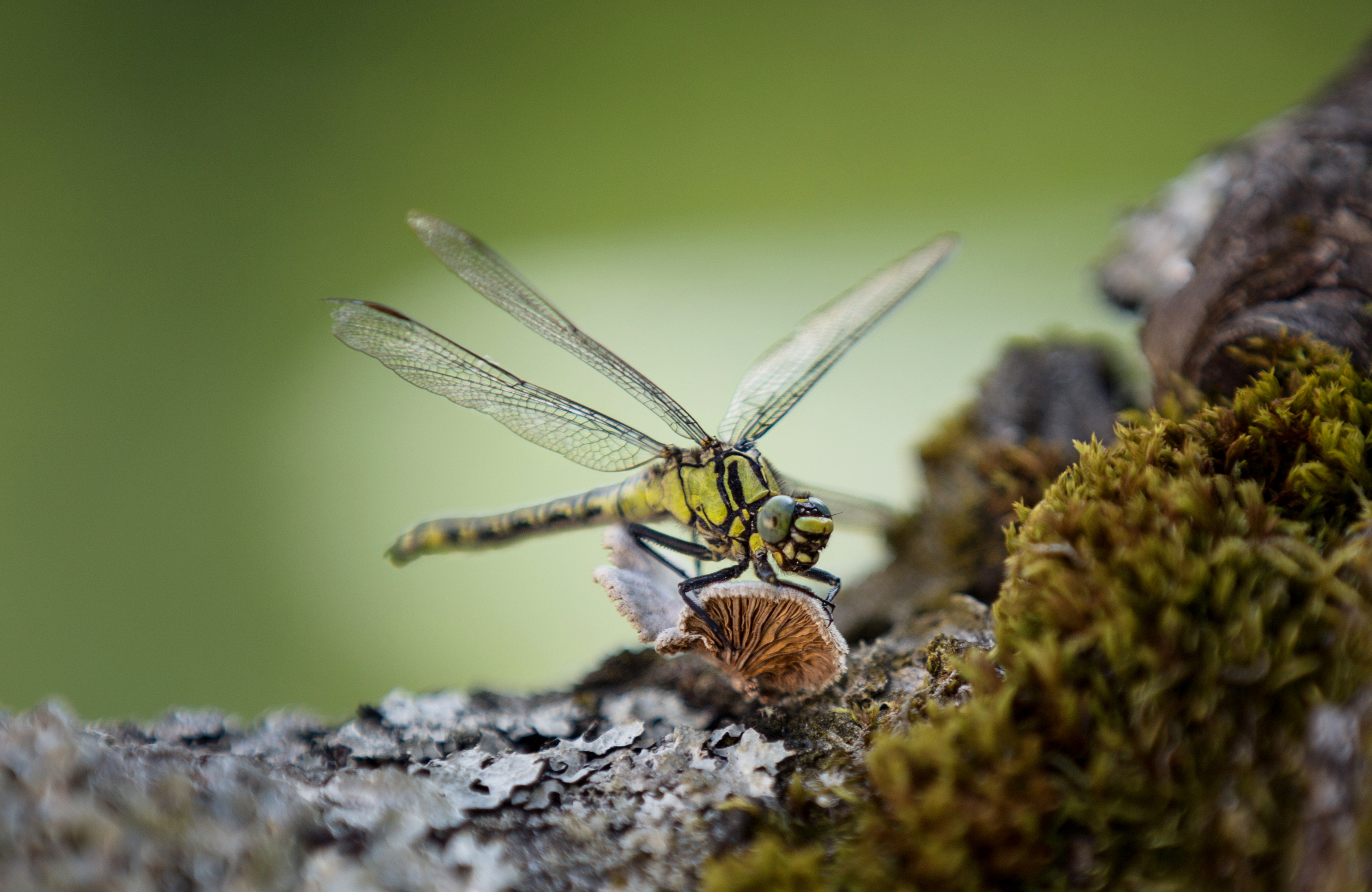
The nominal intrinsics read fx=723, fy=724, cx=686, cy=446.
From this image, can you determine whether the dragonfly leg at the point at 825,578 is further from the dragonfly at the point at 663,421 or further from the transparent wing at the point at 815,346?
the transparent wing at the point at 815,346

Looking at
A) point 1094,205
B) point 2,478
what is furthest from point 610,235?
point 2,478

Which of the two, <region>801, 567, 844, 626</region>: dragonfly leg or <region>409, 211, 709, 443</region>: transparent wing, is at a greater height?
<region>409, 211, 709, 443</region>: transparent wing

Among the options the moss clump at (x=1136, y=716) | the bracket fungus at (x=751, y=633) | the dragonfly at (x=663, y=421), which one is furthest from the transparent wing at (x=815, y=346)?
the moss clump at (x=1136, y=716)

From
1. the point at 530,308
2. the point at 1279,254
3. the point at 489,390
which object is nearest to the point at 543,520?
the point at 489,390

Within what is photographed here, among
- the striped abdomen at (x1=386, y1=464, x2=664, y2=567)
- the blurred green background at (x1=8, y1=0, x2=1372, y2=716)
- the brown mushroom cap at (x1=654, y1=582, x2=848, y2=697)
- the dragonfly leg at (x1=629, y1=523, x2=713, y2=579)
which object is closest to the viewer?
the brown mushroom cap at (x1=654, y1=582, x2=848, y2=697)

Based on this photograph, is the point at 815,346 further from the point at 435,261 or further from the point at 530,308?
the point at 435,261

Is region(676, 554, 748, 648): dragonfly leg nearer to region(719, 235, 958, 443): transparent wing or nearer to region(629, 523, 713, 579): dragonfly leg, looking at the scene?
region(629, 523, 713, 579): dragonfly leg

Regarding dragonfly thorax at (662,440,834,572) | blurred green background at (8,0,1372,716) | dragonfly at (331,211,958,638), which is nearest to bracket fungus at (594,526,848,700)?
dragonfly at (331,211,958,638)
